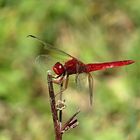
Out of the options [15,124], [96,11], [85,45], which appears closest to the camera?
[15,124]

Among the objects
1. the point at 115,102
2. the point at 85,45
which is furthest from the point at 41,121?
the point at 85,45

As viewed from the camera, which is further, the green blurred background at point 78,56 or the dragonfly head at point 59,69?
the green blurred background at point 78,56

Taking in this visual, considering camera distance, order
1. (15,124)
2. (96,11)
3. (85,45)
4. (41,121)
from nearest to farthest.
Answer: (15,124)
(41,121)
(85,45)
(96,11)

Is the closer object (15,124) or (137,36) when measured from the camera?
(15,124)

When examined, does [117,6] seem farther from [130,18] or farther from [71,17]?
[71,17]

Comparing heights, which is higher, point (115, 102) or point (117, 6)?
point (117, 6)

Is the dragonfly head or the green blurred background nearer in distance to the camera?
the dragonfly head

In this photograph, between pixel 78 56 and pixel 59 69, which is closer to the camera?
pixel 59 69

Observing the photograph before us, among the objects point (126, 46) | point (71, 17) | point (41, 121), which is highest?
point (71, 17)
